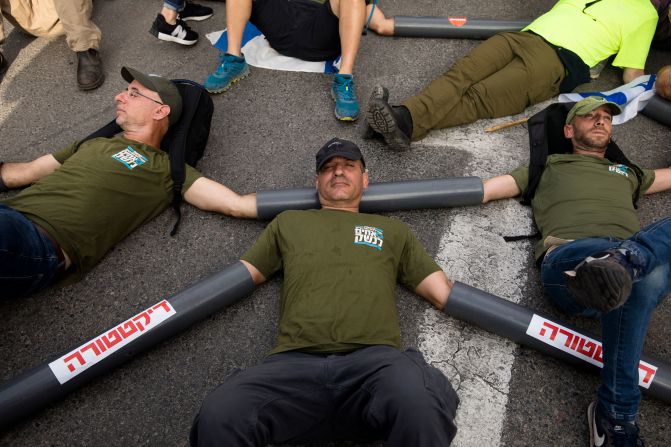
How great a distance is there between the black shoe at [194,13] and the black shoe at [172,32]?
0.39 metres

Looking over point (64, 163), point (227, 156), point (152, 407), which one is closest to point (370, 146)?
point (227, 156)

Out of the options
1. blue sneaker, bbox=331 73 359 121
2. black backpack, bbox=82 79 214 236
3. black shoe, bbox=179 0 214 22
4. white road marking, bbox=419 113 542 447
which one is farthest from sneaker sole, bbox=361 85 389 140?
black shoe, bbox=179 0 214 22

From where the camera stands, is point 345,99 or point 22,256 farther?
point 345,99

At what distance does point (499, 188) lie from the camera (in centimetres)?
307

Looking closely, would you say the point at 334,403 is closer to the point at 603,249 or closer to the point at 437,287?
the point at 437,287

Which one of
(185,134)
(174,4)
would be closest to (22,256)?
(185,134)

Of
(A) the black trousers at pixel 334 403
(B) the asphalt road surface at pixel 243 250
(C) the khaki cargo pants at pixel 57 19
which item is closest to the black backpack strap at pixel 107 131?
(B) the asphalt road surface at pixel 243 250

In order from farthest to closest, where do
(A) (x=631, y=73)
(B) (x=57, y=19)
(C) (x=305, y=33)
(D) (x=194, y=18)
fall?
1. (D) (x=194, y=18)
2. (B) (x=57, y=19)
3. (C) (x=305, y=33)
4. (A) (x=631, y=73)

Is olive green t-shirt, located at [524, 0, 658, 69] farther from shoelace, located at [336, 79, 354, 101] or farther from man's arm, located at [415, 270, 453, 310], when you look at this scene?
man's arm, located at [415, 270, 453, 310]

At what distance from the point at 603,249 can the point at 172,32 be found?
3793 millimetres

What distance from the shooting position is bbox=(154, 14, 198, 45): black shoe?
4.22 metres

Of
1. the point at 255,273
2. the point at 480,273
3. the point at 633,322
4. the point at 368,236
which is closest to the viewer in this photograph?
the point at 633,322

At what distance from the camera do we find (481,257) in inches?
114

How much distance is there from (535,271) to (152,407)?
2.19 m
